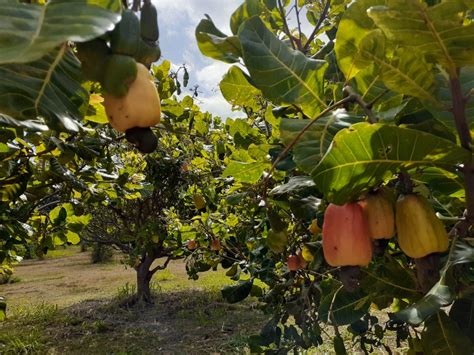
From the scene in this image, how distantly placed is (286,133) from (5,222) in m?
1.86

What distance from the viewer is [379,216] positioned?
0.78 metres

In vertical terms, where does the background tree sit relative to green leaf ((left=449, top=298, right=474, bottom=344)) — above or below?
above

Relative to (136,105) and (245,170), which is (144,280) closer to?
(245,170)

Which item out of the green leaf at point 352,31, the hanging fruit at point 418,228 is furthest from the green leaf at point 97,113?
the hanging fruit at point 418,228

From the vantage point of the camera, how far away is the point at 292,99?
85 cm

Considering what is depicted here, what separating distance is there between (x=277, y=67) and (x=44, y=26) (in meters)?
0.53

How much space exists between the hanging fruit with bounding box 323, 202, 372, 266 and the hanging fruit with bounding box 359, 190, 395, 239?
1 centimetres

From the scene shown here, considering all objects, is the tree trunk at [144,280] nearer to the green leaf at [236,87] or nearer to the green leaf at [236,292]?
the green leaf at [236,292]

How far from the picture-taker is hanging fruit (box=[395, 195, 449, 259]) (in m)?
0.75

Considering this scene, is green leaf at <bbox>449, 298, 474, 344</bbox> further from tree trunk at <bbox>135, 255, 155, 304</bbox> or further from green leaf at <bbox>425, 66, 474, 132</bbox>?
tree trunk at <bbox>135, 255, 155, 304</bbox>

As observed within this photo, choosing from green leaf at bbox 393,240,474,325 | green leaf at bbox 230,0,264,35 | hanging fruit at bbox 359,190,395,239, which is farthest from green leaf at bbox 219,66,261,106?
green leaf at bbox 393,240,474,325

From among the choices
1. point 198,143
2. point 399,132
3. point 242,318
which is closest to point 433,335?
point 399,132

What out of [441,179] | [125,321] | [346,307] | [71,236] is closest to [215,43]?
[441,179]

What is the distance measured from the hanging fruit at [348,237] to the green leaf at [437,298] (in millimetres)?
118
